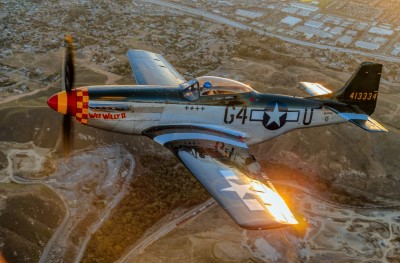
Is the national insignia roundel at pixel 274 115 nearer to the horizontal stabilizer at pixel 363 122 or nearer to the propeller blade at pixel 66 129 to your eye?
A: the horizontal stabilizer at pixel 363 122

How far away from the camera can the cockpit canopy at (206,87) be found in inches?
844

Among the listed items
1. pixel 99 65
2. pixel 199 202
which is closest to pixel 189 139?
pixel 199 202

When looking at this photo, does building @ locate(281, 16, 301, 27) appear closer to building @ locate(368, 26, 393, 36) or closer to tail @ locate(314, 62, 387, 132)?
building @ locate(368, 26, 393, 36)

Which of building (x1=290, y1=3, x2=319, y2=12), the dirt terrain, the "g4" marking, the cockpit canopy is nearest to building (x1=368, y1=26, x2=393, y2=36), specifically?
building (x1=290, y1=3, x2=319, y2=12)

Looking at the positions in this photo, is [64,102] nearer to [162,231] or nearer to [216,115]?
[216,115]

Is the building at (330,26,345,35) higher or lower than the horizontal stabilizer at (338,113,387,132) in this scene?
lower

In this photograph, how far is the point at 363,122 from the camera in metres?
23.0

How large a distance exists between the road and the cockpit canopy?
278 inches

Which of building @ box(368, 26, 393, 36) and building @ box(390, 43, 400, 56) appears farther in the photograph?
building @ box(368, 26, 393, 36)

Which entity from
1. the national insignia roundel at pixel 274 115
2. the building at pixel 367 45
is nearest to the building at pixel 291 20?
the building at pixel 367 45

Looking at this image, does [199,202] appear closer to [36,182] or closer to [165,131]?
[165,131]

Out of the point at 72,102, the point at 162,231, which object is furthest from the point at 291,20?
the point at 72,102

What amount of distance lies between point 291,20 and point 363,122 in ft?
154

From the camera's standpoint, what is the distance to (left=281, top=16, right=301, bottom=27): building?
213ft
